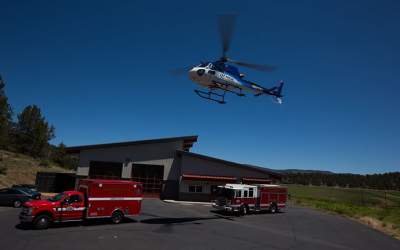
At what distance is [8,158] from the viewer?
43.7 meters

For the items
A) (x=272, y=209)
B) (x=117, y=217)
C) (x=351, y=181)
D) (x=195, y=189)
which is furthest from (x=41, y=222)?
(x=351, y=181)

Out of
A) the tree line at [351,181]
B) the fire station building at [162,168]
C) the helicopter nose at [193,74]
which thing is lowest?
the tree line at [351,181]

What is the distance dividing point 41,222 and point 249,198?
16447mm

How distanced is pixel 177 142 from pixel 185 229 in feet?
59.6

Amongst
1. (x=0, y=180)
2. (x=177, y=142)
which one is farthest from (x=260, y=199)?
(x=0, y=180)

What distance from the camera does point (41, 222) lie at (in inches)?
473

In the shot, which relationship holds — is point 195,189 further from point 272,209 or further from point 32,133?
point 32,133

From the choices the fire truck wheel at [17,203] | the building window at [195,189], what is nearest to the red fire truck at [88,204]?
the fire truck wheel at [17,203]

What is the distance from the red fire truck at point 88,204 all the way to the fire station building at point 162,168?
1450 cm

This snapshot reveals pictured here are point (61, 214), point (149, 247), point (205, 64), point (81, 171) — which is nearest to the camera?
point (149, 247)

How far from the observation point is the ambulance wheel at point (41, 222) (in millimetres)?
11859

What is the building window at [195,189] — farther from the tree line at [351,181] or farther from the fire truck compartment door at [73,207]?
the tree line at [351,181]

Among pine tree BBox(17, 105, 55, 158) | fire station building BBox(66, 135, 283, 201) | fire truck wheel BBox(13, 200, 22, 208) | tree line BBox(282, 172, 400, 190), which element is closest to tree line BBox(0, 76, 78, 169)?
pine tree BBox(17, 105, 55, 158)

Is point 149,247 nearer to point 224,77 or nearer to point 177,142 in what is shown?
point 224,77
